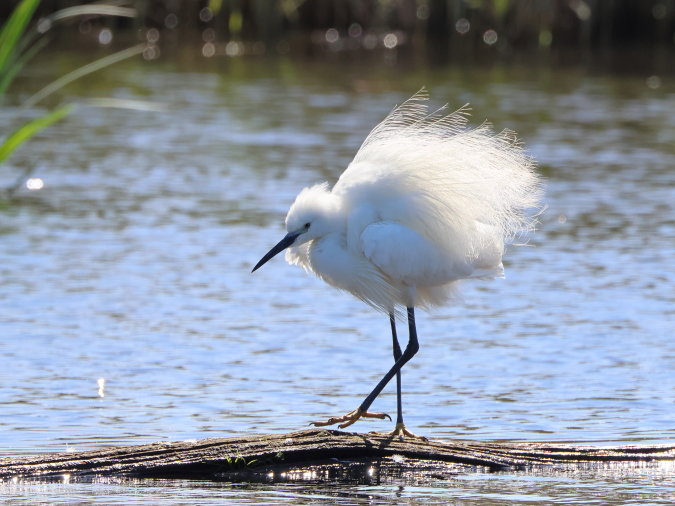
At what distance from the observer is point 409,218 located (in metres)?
5.93

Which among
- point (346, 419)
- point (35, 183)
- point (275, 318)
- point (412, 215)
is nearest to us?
point (412, 215)

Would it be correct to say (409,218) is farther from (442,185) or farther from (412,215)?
(442,185)

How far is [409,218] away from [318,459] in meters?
1.14

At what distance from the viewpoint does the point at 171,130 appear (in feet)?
54.5

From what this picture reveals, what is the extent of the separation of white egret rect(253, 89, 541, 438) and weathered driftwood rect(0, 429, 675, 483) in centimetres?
39

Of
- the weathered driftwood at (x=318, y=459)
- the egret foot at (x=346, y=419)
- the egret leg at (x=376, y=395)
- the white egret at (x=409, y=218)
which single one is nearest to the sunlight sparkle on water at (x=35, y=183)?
the white egret at (x=409, y=218)

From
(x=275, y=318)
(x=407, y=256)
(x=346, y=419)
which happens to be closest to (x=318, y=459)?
(x=346, y=419)

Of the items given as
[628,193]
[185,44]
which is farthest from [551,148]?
[185,44]

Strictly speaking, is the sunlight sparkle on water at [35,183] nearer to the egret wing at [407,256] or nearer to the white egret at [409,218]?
the white egret at [409,218]

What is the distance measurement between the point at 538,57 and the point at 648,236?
1382cm

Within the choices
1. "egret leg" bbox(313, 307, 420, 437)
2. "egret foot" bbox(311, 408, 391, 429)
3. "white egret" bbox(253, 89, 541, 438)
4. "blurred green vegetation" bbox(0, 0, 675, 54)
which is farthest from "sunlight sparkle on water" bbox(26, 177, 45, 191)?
"blurred green vegetation" bbox(0, 0, 675, 54)

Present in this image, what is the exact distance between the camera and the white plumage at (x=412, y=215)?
19.2 ft

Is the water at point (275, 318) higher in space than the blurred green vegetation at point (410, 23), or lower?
lower

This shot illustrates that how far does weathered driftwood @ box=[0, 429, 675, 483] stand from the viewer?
5301 millimetres
